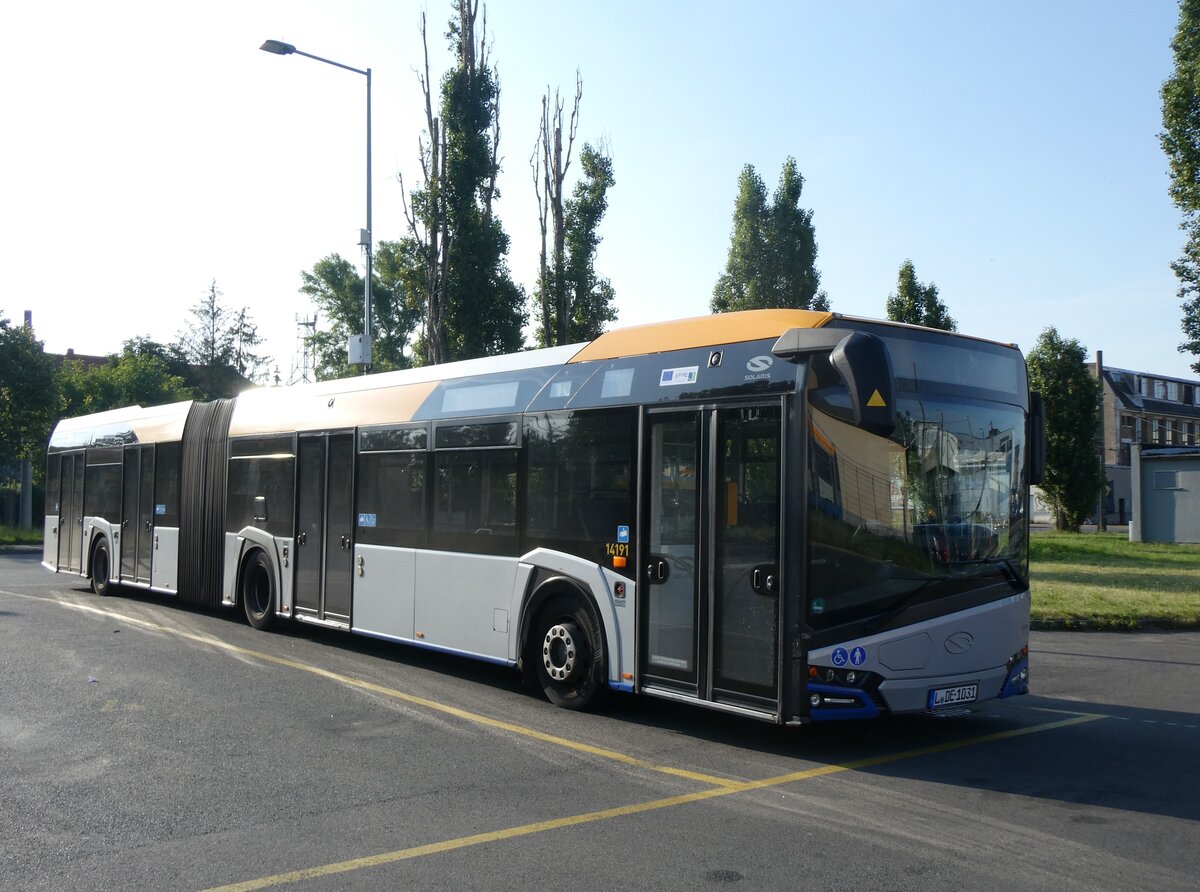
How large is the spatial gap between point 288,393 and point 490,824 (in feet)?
32.1

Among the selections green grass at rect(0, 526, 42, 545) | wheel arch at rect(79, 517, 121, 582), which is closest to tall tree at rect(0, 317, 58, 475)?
green grass at rect(0, 526, 42, 545)

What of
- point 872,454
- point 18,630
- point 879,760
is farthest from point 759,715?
point 18,630

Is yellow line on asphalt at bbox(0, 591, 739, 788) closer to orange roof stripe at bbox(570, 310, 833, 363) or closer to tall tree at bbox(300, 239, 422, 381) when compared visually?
orange roof stripe at bbox(570, 310, 833, 363)

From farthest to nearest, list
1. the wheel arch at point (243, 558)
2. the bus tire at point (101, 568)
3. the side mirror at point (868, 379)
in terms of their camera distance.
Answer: the bus tire at point (101, 568), the wheel arch at point (243, 558), the side mirror at point (868, 379)

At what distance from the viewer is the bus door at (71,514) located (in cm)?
2005

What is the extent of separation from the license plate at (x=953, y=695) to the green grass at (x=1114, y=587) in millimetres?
8802

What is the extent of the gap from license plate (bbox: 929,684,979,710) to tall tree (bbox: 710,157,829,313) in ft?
91.9

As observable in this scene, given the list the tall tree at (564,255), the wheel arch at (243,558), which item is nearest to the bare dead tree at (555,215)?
the tall tree at (564,255)

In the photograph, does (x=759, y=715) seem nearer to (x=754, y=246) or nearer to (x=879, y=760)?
(x=879, y=760)

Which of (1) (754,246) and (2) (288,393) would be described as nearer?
(2) (288,393)

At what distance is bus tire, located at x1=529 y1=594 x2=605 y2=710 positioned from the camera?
9.07 meters

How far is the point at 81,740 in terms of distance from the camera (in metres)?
8.11

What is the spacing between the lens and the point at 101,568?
19344 millimetres

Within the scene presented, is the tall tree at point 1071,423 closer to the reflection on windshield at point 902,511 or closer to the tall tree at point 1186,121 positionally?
the tall tree at point 1186,121
